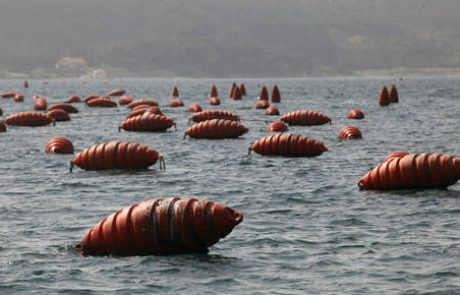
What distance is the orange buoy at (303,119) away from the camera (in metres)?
60.1

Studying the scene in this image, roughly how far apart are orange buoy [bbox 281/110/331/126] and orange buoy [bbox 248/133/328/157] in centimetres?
2003

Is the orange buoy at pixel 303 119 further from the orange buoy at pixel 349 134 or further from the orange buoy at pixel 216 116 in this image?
the orange buoy at pixel 349 134

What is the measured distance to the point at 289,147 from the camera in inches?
1532

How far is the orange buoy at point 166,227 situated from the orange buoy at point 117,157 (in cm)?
1481

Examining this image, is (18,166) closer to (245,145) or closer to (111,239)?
(245,145)

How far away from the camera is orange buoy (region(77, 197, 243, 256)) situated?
18281 mm

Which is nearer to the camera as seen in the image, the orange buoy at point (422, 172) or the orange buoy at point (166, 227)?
the orange buoy at point (166, 227)

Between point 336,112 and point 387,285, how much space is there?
6787cm

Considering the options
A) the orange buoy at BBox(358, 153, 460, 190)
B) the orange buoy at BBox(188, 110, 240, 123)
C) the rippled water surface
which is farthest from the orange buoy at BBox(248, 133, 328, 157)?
the orange buoy at BBox(188, 110, 240, 123)

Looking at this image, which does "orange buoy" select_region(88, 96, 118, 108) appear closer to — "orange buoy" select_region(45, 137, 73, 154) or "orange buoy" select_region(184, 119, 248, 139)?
"orange buoy" select_region(184, 119, 248, 139)

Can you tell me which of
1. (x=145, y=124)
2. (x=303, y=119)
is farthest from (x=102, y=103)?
(x=145, y=124)

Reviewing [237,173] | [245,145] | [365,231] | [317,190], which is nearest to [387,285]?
[365,231]

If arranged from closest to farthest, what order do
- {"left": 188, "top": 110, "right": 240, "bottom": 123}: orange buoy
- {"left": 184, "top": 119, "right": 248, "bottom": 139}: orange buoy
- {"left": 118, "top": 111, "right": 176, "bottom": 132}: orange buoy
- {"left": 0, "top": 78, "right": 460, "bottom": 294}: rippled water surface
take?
{"left": 0, "top": 78, "right": 460, "bottom": 294}: rippled water surface
{"left": 184, "top": 119, "right": 248, "bottom": 139}: orange buoy
{"left": 118, "top": 111, "right": 176, "bottom": 132}: orange buoy
{"left": 188, "top": 110, "right": 240, "bottom": 123}: orange buoy

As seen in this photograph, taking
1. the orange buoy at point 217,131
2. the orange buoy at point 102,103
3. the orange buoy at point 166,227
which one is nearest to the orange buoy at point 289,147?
the orange buoy at point 217,131
